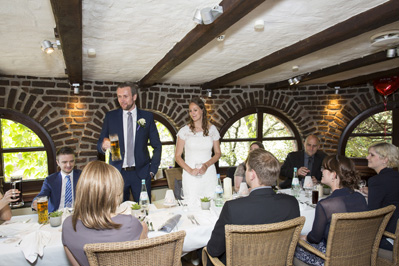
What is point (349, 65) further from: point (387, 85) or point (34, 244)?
point (34, 244)

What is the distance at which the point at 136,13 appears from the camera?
1948 mm

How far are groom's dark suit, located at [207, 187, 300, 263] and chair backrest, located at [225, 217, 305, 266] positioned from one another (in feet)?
Result: 0.27

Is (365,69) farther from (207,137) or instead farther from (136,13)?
(136,13)

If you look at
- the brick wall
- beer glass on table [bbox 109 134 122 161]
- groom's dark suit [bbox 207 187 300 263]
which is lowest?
groom's dark suit [bbox 207 187 300 263]

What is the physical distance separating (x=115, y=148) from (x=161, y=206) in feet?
2.19

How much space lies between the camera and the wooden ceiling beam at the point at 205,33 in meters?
1.69

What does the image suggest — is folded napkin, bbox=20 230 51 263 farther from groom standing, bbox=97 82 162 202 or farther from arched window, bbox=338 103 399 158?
arched window, bbox=338 103 399 158

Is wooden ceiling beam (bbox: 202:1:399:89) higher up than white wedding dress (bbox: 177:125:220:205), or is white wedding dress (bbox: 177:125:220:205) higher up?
wooden ceiling beam (bbox: 202:1:399:89)

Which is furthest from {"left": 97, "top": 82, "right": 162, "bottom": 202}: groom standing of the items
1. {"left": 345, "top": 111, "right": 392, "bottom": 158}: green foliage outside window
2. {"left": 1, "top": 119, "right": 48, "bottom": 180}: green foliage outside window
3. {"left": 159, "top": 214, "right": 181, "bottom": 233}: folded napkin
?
{"left": 345, "top": 111, "right": 392, "bottom": 158}: green foliage outside window

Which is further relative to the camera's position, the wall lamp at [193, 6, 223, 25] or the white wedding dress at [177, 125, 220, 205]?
the white wedding dress at [177, 125, 220, 205]

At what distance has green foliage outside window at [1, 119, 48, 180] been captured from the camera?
406cm

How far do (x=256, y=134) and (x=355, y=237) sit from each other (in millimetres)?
3683

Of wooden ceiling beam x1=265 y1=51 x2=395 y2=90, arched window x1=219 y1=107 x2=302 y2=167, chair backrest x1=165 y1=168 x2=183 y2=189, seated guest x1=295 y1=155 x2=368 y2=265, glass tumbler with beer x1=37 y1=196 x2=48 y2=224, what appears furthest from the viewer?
arched window x1=219 y1=107 x2=302 y2=167

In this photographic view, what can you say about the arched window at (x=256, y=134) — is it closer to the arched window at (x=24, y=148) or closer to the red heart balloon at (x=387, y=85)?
the red heart balloon at (x=387, y=85)
